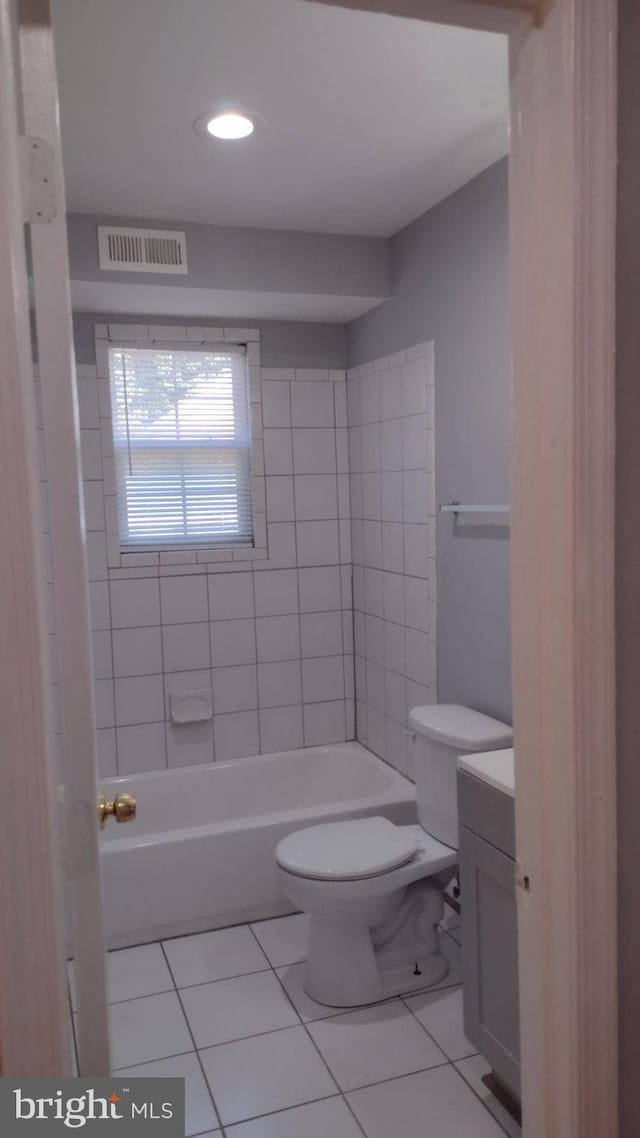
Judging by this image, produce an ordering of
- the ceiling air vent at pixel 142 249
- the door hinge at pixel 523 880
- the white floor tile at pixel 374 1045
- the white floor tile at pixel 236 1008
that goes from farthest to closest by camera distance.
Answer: the ceiling air vent at pixel 142 249, the white floor tile at pixel 236 1008, the white floor tile at pixel 374 1045, the door hinge at pixel 523 880

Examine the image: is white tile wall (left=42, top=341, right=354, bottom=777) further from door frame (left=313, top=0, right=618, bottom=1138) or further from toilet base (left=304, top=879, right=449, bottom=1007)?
door frame (left=313, top=0, right=618, bottom=1138)

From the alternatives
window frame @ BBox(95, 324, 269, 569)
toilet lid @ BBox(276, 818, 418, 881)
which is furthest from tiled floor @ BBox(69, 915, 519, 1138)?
window frame @ BBox(95, 324, 269, 569)

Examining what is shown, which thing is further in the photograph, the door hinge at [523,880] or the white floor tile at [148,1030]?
the white floor tile at [148,1030]

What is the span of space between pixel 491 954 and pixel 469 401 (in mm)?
1600

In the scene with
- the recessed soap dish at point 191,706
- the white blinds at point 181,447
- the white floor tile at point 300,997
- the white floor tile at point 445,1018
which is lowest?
the white floor tile at point 300,997

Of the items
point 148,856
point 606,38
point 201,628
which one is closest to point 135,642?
point 201,628

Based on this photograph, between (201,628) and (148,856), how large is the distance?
3.27 ft

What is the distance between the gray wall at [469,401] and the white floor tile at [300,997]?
1005 mm

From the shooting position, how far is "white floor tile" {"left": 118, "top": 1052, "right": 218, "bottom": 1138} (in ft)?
6.08

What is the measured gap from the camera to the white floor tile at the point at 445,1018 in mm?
2094

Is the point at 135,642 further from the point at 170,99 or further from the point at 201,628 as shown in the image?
the point at 170,99

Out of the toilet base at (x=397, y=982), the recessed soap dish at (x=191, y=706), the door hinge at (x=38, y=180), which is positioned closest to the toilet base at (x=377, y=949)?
the toilet base at (x=397, y=982)

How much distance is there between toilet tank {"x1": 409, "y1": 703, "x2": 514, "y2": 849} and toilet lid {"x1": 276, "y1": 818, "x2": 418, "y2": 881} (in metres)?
0.11

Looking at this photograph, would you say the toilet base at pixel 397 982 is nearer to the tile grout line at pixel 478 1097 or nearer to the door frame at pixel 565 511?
the tile grout line at pixel 478 1097
